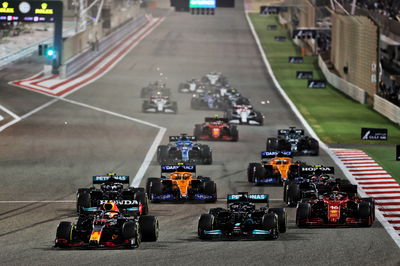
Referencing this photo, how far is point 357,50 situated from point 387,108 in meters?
14.7

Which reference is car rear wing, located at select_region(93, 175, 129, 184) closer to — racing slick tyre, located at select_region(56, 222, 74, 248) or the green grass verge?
racing slick tyre, located at select_region(56, 222, 74, 248)

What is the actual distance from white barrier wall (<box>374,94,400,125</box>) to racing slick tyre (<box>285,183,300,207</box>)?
25.4 metres

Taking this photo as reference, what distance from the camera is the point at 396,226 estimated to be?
3034cm

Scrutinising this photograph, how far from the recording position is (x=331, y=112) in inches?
2542

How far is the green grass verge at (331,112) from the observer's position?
50469 mm

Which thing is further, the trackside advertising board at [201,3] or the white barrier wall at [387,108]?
the trackside advertising board at [201,3]

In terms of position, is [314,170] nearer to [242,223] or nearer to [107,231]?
[242,223]

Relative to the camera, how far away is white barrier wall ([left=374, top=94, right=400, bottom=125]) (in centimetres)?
5788

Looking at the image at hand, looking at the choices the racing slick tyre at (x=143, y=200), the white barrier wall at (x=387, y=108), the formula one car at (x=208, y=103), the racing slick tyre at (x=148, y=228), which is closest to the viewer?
the racing slick tyre at (x=148, y=228)

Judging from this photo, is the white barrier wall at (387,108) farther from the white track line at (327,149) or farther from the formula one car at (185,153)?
the formula one car at (185,153)

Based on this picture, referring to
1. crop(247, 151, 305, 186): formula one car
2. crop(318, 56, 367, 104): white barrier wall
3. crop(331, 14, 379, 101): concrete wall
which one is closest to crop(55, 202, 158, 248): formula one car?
crop(247, 151, 305, 186): formula one car

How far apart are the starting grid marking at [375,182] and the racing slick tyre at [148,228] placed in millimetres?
7101

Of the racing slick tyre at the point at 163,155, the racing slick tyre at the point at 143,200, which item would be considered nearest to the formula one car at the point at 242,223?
the racing slick tyre at the point at 143,200

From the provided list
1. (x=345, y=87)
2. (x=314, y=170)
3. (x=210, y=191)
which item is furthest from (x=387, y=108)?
(x=210, y=191)
